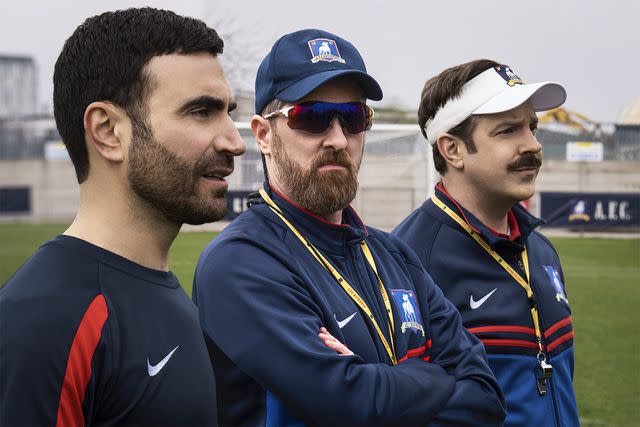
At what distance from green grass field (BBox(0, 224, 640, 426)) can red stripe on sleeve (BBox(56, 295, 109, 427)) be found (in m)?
0.56

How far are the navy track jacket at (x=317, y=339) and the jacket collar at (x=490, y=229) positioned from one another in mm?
617

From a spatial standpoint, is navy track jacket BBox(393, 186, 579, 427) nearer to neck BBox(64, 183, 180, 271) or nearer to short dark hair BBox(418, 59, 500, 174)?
short dark hair BBox(418, 59, 500, 174)

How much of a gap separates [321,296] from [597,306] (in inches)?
472

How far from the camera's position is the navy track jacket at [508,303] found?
2783 mm

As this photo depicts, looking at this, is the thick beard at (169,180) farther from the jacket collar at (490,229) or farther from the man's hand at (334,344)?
the jacket collar at (490,229)

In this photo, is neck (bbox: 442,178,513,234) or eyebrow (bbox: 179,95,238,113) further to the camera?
neck (bbox: 442,178,513,234)

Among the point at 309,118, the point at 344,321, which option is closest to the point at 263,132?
the point at 309,118

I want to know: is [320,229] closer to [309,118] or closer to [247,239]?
[247,239]

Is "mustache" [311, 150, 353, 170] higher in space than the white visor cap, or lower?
lower

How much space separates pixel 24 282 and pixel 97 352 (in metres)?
0.20

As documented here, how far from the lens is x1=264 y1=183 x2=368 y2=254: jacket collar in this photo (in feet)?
7.52

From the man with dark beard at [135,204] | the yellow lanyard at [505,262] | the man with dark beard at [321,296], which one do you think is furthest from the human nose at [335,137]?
the yellow lanyard at [505,262]

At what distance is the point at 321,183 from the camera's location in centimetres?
231

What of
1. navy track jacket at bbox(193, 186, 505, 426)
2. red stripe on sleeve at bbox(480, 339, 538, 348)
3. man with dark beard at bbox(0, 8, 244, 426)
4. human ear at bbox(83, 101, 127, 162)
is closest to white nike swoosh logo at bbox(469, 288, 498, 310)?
red stripe on sleeve at bbox(480, 339, 538, 348)
